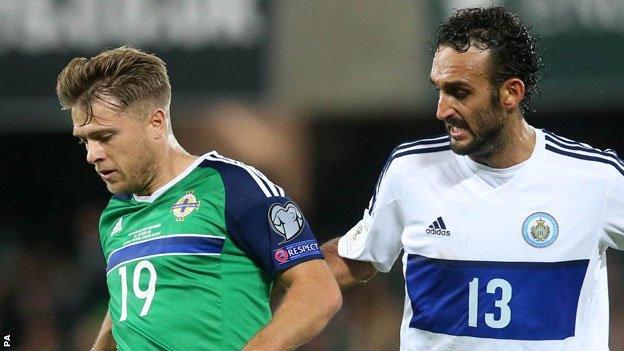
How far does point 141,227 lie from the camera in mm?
4562

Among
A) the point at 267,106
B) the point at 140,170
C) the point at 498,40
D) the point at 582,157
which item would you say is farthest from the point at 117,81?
the point at 267,106

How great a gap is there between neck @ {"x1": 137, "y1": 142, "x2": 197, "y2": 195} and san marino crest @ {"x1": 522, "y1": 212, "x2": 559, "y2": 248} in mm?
1219

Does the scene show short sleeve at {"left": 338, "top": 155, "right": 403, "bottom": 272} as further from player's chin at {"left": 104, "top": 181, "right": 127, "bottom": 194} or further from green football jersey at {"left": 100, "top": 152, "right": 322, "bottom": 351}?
player's chin at {"left": 104, "top": 181, "right": 127, "bottom": 194}

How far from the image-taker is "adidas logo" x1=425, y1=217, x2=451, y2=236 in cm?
472

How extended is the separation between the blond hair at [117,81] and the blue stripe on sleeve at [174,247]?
0.48m

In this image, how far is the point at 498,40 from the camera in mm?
4789

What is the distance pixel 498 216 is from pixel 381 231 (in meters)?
0.47

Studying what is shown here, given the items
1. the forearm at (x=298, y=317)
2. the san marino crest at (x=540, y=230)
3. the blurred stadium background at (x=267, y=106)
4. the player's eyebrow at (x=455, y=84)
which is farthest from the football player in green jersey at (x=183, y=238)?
the blurred stadium background at (x=267, y=106)

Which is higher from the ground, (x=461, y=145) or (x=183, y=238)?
(x=461, y=145)

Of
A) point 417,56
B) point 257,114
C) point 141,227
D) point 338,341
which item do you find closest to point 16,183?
point 257,114

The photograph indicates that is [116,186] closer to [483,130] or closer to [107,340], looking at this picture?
[107,340]

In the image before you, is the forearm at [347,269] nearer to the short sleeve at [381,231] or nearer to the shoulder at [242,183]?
the short sleeve at [381,231]

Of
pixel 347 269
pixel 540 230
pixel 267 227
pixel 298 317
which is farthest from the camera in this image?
pixel 347 269

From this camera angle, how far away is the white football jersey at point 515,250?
4.57 m
